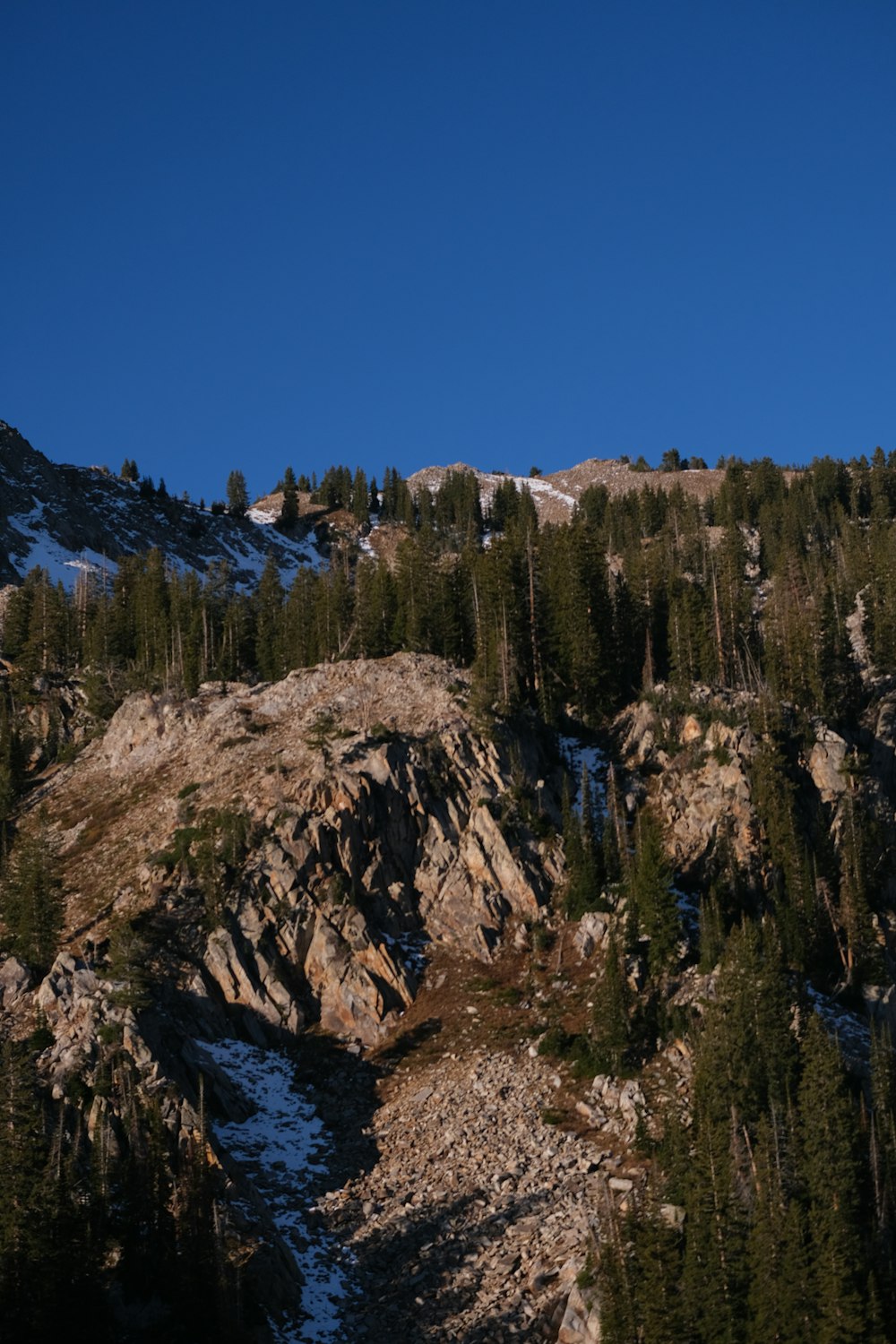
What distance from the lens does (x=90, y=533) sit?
579 feet

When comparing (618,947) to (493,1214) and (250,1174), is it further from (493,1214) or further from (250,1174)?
(250,1174)

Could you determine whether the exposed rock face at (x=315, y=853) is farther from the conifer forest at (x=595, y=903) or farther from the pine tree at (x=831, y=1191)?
the pine tree at (x=831, y=1191)

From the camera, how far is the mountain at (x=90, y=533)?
534ft

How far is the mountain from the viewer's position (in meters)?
163

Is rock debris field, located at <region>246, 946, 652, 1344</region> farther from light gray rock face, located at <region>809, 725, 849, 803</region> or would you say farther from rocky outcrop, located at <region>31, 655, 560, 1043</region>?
light gray rock face, located at <region>809, 725, 849, 803</region>

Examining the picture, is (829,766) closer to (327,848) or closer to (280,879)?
(327,848)

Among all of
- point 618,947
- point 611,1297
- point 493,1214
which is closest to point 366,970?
point 618,947

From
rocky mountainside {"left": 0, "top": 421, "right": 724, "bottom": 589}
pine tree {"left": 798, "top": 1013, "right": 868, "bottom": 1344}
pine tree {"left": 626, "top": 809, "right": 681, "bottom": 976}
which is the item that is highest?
rocky mountainside {"left": 0, "top": 421, "right": 724, "bottom": 589}

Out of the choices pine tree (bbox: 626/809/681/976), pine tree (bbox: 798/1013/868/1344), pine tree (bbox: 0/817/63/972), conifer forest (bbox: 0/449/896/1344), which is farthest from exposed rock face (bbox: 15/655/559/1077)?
pine tree (bbox: 798/1013/868/1344)

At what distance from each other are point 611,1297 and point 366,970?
2576 centimetres

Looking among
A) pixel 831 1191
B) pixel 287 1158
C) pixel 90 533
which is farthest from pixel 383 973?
pixel 90 533

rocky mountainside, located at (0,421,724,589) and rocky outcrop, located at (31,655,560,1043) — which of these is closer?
rocky outcrop, located at (31,655,560,1043)

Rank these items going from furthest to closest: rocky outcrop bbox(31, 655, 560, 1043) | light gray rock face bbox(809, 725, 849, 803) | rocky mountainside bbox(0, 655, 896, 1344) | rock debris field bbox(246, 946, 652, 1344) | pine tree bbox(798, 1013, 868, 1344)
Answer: light gray rock face bbox(809, 725, 849, 803) → rocky outcrop bbox(31, 655, 560, 1043) → rocky mountainside bbox(0, 655, 896, 1344) → rock debris field bbox(246, 946, 652, 1344) → pine tree bbox(798, 1013, 868, 1344)

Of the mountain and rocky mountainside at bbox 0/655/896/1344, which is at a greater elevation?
the mountain
